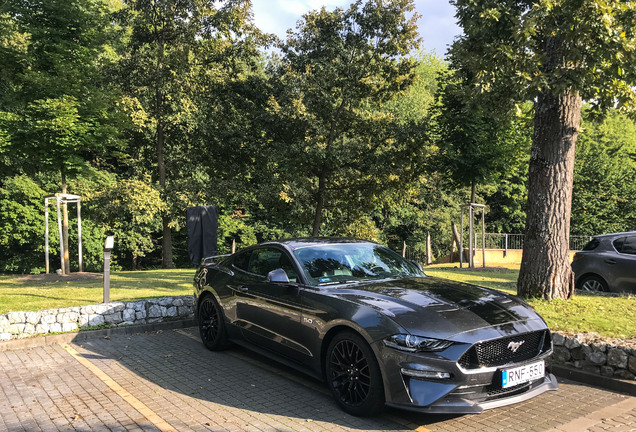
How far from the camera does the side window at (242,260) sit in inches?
249

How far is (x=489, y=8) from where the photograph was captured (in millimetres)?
7871

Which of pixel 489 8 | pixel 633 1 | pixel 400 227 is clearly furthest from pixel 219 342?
pixel 400 227

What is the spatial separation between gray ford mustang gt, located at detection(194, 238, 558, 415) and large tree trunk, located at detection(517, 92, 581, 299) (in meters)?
2.88

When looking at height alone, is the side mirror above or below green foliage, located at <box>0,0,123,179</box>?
below

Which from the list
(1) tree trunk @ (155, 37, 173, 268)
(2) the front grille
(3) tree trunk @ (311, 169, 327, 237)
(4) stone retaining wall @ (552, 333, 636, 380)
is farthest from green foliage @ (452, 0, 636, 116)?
(1) tree trunk @ (155, 37, 173, 268)

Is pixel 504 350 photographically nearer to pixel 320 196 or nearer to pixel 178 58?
pixel 320 196

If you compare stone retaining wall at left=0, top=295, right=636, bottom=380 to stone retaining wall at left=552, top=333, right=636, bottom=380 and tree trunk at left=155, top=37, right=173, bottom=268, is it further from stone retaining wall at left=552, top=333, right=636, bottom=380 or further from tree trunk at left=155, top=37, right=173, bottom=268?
tree trunk at left=155, top=37, right=173, bottom=268

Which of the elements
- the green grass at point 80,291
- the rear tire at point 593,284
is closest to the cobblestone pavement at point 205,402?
the green grass at point 80,291

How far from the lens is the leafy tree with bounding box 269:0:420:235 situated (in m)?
16.5

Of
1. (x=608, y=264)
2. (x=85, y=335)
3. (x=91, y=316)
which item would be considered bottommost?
(x=85, y=335)

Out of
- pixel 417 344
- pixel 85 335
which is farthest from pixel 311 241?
pixel 85 335

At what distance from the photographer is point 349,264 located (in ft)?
18.3

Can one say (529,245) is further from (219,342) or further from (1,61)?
(1,61)

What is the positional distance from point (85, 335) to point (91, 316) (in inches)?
16.8
